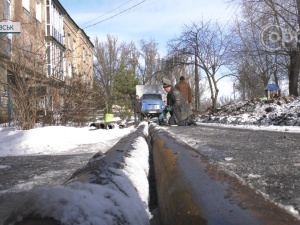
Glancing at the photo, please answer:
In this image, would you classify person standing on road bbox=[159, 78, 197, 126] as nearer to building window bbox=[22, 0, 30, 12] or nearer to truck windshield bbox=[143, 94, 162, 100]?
building window bbox=[22, 0, 30, 12]

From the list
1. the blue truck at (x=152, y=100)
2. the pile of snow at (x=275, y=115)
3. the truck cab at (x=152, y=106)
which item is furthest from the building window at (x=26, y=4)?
the pile of snow at (x=275, y=115)

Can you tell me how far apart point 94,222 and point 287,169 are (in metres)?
1.83

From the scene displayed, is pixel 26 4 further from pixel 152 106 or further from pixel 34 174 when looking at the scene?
pixel 34 174

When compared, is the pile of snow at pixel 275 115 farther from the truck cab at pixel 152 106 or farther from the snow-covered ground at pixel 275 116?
the truck cab at pixel 152 106

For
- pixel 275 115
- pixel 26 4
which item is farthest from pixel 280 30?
pixel 26 4

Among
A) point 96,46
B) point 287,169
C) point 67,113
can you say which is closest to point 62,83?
point 67,113

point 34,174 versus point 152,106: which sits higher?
point 152,106

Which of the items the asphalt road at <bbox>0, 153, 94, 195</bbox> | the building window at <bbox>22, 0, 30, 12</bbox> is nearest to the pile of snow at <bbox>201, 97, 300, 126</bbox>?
the asphalt road at <bbox>0, 153, 94, 195</bbox>

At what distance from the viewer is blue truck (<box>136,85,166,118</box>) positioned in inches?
830

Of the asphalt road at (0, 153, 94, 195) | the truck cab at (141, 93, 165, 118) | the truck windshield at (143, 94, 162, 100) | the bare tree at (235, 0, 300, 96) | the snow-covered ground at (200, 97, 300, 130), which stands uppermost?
the bare tree at (235, 0, 300, 96)

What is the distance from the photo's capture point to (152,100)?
69.7ft

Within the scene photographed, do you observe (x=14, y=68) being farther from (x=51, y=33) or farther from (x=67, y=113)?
(x=51, y=33)

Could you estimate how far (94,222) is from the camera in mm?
707

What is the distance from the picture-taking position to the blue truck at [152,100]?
21078mm
